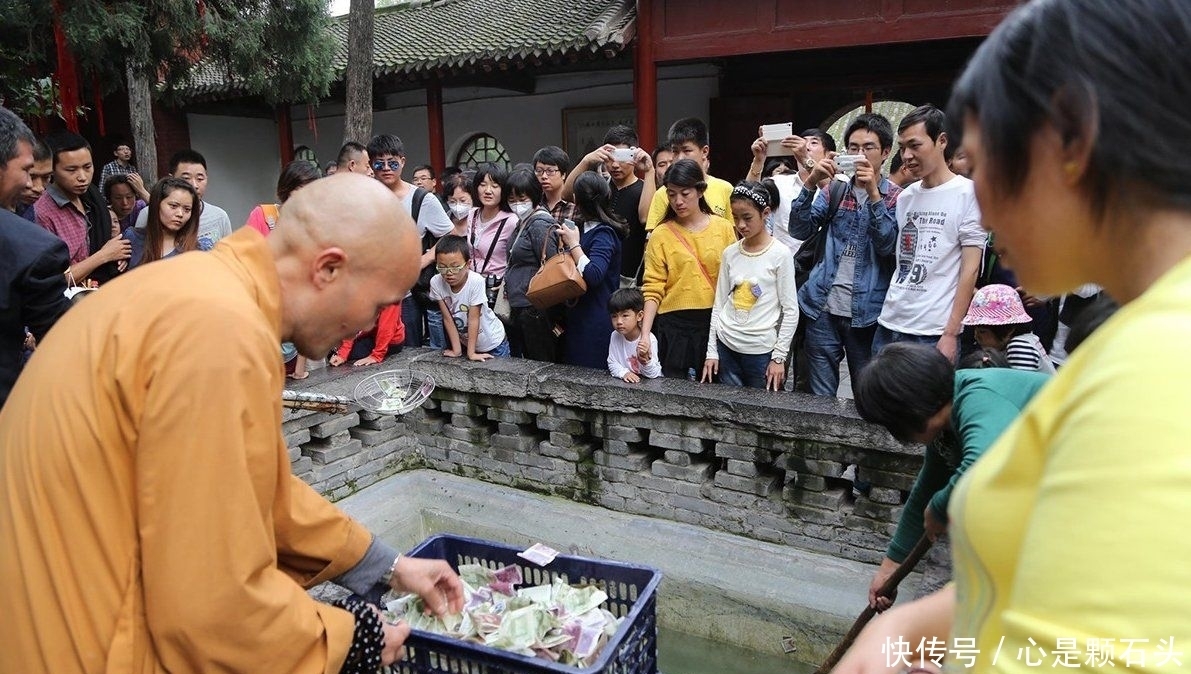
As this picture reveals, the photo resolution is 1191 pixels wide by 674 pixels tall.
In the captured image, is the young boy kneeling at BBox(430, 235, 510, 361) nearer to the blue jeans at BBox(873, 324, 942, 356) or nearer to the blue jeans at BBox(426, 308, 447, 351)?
the blue jeans at BBox(426, 308, 447, 351)

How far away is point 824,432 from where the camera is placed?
3.12m

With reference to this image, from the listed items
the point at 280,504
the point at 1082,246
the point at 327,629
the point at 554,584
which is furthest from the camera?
the point at 554,584

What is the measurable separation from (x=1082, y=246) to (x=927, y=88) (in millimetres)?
10355

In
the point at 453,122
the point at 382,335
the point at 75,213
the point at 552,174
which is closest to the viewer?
the point at 382,335

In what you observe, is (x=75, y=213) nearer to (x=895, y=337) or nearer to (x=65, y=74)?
(x=65, y=74)

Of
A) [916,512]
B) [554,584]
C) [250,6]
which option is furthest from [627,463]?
[250,6]

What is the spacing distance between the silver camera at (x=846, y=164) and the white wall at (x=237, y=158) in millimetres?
13496

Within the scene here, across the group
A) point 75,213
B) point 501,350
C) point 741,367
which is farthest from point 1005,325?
point 75,213

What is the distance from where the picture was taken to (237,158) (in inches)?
607

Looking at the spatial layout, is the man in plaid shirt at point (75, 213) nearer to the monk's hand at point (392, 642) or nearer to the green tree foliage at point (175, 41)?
the green tree foliage at point (175, 41)

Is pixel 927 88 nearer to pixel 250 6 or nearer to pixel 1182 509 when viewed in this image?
pixel 250 6

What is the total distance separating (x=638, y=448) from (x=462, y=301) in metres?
1.48

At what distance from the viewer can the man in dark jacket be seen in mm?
2459

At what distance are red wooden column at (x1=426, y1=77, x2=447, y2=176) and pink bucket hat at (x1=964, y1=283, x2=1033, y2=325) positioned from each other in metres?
10.2
